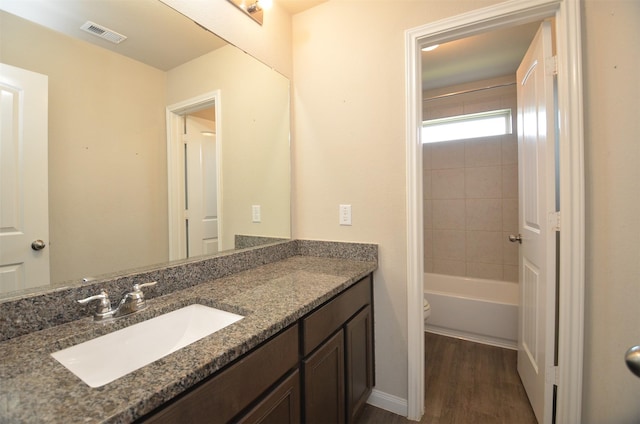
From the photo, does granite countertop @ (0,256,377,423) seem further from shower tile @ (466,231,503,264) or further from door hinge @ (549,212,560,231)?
shower tile @ (466,231,503,264)

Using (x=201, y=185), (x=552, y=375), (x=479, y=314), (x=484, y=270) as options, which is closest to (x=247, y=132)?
(x=201, y=185)

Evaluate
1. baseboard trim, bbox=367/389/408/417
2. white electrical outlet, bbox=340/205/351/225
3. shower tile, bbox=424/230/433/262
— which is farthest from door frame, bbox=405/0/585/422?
shower tile, bbox=424/230/433/262

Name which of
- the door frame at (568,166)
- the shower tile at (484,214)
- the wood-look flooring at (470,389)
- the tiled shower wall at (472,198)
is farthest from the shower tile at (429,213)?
the door frame at (568,166)

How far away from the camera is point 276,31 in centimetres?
175

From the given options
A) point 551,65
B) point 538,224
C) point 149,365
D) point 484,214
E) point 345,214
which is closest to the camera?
point 149,365

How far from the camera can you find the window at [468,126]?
2.83m

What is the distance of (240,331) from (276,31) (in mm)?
1759

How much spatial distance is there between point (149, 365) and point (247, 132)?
1.34 meters

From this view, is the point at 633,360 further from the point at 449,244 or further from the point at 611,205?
the point at 449,244

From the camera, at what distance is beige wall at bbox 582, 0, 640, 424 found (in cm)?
109

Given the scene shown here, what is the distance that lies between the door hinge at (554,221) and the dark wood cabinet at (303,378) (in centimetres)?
93

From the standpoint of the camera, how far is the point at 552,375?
53.2 inches

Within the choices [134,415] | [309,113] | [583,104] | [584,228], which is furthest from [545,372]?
[309,113]

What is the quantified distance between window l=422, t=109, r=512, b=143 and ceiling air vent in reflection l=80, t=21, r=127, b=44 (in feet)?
9.44
